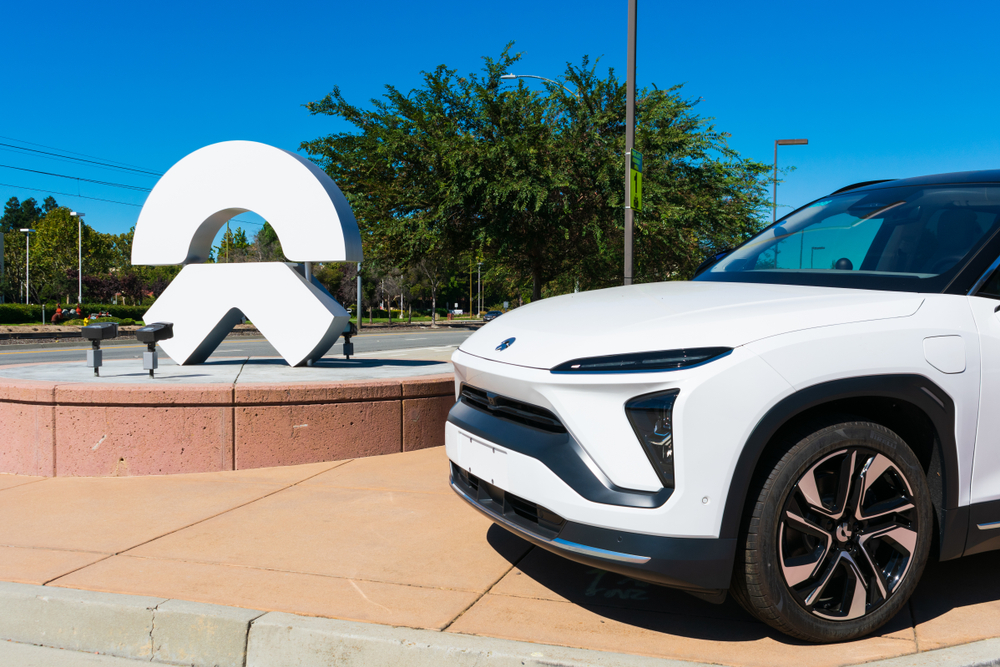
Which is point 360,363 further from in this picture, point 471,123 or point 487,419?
point 471,123

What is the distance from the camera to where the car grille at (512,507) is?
2.89 meters

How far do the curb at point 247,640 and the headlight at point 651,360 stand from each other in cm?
103

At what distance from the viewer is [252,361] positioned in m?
9.31

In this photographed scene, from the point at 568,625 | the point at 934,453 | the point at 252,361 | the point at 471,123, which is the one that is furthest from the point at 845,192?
the point at 471,123

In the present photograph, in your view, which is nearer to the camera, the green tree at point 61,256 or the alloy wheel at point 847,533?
the alloy wheel at point 847,533

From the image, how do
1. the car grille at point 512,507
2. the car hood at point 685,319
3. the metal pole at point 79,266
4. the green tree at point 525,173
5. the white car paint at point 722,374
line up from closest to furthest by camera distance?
the white car paint at point 722,374
the car hood at point 685,319
the car grille at point 512,507
the green tree at point 525,173
the metal pole at point 79,266

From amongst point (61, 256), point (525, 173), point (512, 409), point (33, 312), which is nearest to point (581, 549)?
point (512, 409)

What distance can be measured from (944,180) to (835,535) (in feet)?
6.65

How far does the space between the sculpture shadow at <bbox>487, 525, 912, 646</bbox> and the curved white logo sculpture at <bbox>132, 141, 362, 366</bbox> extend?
4.91m

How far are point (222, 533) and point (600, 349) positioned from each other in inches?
105

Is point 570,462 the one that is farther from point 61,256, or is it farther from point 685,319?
point 61,256

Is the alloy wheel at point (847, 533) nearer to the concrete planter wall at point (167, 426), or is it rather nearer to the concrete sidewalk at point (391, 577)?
the concrete sidewalk at point (391, 577)

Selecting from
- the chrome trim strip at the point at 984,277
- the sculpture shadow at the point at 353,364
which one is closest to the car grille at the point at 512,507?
the chrome trim strip at the point at 984,277

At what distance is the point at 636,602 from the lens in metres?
3.34
